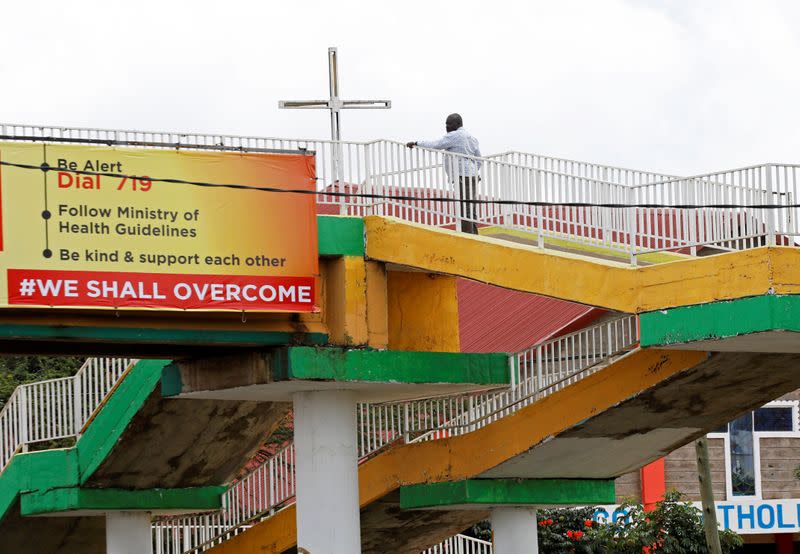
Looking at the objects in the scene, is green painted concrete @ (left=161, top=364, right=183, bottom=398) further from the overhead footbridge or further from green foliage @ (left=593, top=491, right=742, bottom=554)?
green foliage @ (left=593, top=491, right=742, bottom=554)

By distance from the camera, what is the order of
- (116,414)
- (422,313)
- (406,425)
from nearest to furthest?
(422,313) → (116,414) → (406,425)

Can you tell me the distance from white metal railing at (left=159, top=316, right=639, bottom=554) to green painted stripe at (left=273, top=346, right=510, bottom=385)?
591mm

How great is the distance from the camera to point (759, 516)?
40875mm

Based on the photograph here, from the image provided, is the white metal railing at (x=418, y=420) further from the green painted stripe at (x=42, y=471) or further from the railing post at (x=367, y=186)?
the railing post at (x=367, y=186)

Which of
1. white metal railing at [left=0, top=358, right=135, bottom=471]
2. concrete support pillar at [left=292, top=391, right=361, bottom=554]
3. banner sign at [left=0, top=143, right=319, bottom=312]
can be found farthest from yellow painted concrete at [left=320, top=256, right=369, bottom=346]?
white metal railing at [left=0, top=358, right=135, bottom=471]

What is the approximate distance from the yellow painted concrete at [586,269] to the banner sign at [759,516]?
17629 mm

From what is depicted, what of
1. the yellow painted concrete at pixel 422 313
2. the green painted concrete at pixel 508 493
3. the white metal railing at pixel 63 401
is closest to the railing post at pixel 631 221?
the yellow painted concrete at pixel 422 313

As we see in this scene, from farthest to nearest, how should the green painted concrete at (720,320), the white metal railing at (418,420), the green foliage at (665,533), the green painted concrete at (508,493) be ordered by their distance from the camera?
the green foliage at (665,533), the green painted concrete at (508,493), the white metal railing at (418,420), the green painted concrete at (720,320)

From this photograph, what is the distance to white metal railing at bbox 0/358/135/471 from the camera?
28.9 meters

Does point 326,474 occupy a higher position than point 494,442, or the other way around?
point 494,442

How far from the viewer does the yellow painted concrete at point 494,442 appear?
2531 cm

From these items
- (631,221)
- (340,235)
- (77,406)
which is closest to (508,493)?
(340,235)

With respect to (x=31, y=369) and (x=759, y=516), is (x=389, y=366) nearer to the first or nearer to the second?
(x=759, y=516)

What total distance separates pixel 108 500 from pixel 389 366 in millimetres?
7565
